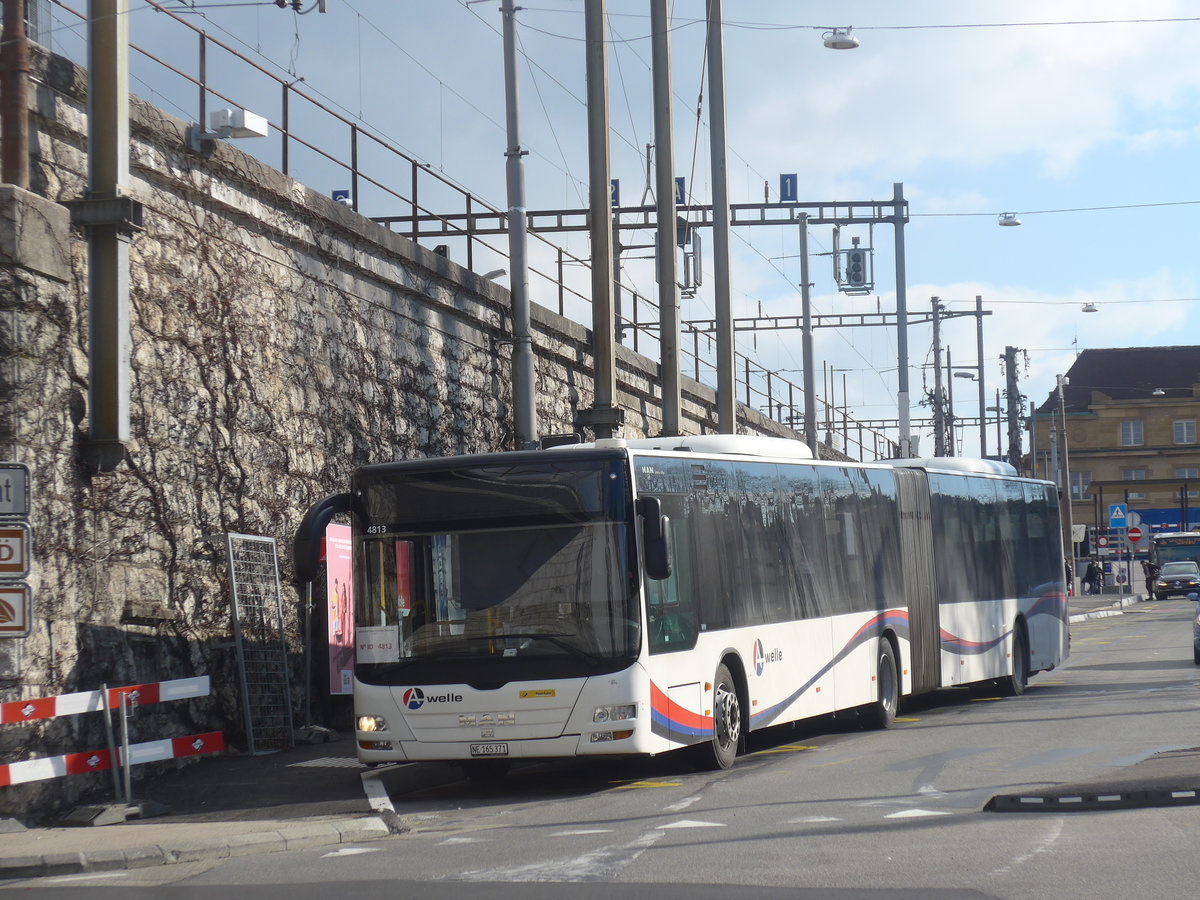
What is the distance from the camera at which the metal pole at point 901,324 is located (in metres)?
45.7

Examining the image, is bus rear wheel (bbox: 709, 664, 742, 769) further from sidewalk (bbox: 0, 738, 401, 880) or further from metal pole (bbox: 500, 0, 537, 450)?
metal pole (bbox: 500, 0, 537, 450)

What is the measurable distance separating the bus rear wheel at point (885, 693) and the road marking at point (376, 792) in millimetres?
6538

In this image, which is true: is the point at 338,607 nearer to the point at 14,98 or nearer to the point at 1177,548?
the point at 14,98

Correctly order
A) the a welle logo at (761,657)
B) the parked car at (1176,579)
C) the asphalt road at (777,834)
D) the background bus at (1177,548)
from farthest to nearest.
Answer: the background bus at (1177,548) → the parked car at (1176,579) → the a welle logo at (761,657) → the asphalt road at (777,834)

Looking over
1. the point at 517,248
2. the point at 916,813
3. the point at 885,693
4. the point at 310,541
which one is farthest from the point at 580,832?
the point at 517,248

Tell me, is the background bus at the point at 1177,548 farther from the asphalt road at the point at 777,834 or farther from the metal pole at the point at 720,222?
the asphalt road at the point at 777,834

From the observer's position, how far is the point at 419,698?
42.5 ft

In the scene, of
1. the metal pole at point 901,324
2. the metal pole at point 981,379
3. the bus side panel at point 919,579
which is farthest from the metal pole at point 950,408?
the bus side panel at point 919,579

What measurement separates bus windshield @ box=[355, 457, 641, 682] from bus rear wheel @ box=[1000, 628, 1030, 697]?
1171 centimetres

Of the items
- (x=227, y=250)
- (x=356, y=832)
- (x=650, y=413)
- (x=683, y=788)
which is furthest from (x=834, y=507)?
(x=650, y=413)

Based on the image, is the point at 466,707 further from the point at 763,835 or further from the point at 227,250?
the point at 227,250

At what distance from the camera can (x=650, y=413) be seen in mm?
32562

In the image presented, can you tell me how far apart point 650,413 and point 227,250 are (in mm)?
16886

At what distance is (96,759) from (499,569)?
3.47 meters
